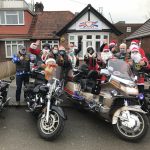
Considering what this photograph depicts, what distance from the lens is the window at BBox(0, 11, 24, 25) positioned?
3053cm

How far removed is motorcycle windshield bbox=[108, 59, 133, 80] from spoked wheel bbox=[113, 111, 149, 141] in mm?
785

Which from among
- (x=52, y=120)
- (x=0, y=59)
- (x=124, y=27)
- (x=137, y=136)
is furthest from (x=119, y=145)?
(x=124, y=27)

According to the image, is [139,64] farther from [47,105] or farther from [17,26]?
[17,26]

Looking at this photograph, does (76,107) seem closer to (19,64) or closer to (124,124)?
(19,64)

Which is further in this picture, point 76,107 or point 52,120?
point 76,107

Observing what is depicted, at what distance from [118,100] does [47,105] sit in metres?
1.42

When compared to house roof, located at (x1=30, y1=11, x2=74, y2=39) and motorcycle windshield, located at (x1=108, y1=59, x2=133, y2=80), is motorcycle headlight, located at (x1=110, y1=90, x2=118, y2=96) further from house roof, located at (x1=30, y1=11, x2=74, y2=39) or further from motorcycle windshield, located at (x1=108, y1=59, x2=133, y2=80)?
house roof, located at (x1=30, y1=11, x2=74, y2=39)

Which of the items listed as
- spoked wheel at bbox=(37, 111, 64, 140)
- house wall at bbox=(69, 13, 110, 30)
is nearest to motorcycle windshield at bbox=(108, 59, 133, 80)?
spoked wheel at bbox=(37, 111, 64, 140)

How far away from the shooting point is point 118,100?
5672 millimetres

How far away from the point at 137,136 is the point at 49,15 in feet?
92.9

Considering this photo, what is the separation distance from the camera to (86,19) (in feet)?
90.6

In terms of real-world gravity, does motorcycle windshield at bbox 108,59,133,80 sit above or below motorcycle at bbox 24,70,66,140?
above

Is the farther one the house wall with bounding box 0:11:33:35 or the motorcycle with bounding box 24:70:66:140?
the house wall with bounding box 0:11:33:35

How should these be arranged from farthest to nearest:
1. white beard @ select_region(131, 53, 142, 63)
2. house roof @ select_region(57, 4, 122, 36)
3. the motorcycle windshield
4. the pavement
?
house roof @ select_region(57, 4, 122, 36)
white beard @ select_region(131, 53, 142, 63)
the motorcycle windshield
the pavement
